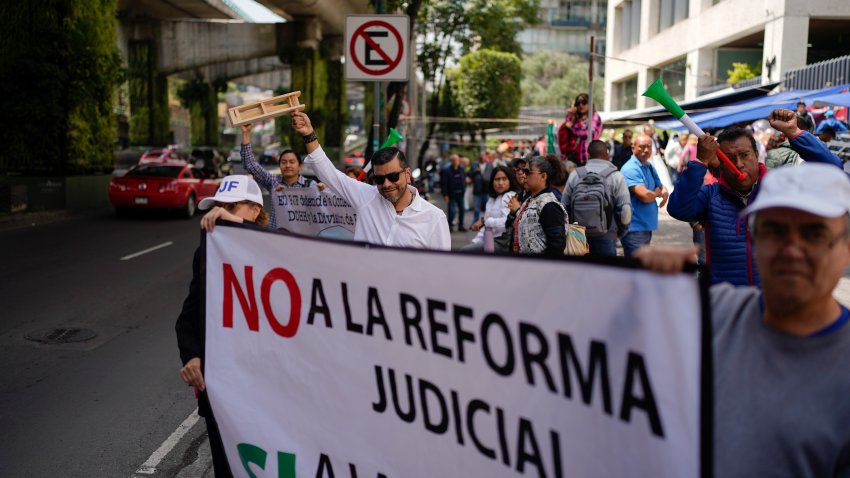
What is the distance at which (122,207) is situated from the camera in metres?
21.4

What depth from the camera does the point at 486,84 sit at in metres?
41.8

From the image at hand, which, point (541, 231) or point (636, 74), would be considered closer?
point (541, 231)

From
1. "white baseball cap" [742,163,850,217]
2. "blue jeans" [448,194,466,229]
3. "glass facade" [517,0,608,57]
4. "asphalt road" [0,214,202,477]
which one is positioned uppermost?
"glass facade" [517,0,608,57]

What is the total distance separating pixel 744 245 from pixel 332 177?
8.18 feet

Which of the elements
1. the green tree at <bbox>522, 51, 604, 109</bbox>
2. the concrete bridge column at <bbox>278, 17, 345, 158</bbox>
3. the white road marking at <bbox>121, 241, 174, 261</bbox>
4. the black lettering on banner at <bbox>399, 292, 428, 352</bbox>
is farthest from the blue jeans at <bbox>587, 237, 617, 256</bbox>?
the green tree at <bbox>522, 51, 604, 109</bbox>

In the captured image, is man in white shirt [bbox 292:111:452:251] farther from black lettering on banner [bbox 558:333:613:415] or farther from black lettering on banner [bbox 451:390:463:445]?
black lettering on banner [bbox 558:333:613:415]

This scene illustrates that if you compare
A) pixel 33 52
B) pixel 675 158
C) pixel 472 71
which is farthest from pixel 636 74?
pixel 33 52

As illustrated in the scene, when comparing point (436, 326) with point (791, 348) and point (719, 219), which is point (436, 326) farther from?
point (719, 219)

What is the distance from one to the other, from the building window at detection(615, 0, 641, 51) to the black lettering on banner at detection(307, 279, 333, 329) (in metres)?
46.5

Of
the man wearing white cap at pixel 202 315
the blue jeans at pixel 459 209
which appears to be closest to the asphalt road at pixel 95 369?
the man wearing white cap at pixel 202 315

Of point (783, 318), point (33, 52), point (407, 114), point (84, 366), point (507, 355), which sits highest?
point (33, 52)

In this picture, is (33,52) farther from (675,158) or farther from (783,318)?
(783,318)

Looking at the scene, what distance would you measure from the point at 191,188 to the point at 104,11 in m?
6.01

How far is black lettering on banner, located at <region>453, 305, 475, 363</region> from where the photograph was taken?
8.45 ft
